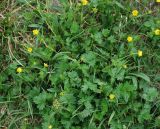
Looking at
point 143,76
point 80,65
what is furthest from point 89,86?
point 143,76

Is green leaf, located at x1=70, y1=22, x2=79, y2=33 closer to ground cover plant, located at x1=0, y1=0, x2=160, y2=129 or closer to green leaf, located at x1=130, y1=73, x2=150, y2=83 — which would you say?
ground cover plant, located at x1=0, y1=0, x2=160, y2=129

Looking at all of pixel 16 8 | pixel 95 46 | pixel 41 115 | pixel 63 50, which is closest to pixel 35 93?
pixel 41 115

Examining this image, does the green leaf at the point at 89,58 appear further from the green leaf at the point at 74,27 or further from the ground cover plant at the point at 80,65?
the green leaf at the point at 74,27

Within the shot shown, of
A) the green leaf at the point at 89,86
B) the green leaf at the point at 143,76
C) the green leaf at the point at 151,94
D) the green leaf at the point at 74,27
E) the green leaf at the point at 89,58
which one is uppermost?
the green leaf at the point at 74,27

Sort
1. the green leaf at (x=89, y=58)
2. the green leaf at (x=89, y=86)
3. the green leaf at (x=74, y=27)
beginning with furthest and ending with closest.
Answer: the green leaf at (x=74, y=27), the green leaf at (x=89, y=58), the green leaf at (x=89, y=86)

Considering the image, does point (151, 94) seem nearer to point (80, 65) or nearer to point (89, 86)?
point (89, 86)

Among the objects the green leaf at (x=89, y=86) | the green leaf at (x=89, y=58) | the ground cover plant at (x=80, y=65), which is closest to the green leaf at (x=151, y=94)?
the ground cover plant at (x=80, y=65)

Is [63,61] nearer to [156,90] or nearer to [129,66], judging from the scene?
[129,66]

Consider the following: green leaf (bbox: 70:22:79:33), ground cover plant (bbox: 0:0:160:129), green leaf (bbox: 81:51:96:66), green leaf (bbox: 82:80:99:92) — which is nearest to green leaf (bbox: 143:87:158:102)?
ground cover plant (bbox: 0:0:160:129)
